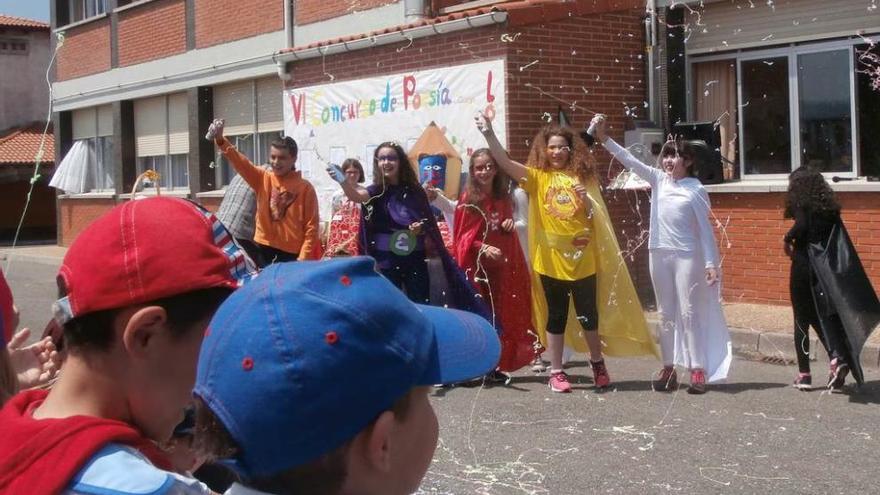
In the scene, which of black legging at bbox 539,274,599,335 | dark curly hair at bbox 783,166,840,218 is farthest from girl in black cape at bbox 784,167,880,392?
black legging at bbox 539,274,599,335

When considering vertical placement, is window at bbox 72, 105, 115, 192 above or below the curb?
above

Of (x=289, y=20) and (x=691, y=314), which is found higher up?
(x=289, y=20)

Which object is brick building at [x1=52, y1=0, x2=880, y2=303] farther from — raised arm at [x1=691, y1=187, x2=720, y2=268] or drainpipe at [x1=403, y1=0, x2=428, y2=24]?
raised arm at [x1=691, y1=187, x2=720, y2=268]

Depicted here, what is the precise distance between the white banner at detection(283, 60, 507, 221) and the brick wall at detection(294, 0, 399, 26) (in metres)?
1.28

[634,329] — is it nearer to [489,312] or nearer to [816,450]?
[489,312]

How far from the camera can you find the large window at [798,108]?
35.1 feet

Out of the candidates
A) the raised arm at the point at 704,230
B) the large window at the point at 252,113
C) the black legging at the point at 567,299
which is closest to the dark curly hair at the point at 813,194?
the raised arm at the point at 704,230

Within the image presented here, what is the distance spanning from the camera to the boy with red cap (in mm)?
1845

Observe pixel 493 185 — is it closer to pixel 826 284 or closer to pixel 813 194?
pixel 813 194

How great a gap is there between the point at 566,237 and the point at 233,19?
38.4ft

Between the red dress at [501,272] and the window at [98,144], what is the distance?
1547cm

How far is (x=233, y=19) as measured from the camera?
18031mm

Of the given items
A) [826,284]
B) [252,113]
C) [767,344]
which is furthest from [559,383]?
[252,113]

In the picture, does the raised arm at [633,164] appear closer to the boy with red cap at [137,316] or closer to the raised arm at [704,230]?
the raised arm at [704,230]
